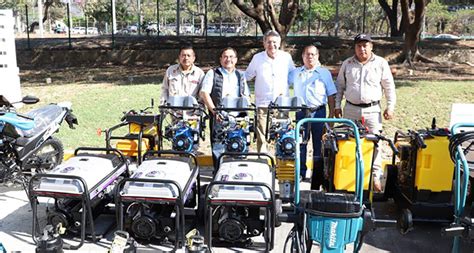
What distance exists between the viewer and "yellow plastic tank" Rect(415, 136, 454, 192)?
4.32 m

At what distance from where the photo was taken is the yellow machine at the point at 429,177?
4.34 meters

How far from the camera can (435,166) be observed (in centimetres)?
436

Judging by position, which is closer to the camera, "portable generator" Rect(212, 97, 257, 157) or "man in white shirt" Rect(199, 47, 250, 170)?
"portable generator" Rect(212, 97, 257, 157)

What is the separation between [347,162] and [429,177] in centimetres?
73

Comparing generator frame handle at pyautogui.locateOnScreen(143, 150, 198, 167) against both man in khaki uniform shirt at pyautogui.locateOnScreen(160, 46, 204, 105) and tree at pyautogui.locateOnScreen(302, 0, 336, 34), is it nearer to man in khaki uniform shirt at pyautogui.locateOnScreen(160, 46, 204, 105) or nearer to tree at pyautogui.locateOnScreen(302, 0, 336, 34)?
man in khaki uniform shirt at pyautogui.locateOnScreen(160, 46, 204, 105)

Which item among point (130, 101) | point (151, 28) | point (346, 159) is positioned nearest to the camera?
point (346, 159)

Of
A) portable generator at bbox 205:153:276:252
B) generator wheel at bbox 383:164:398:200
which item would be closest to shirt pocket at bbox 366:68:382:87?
generator wheel at bbox 383:164:398:200

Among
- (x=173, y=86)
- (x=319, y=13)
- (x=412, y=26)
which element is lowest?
(x=173, y=86)

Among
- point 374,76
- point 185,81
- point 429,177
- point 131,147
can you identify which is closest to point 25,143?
point 131,147

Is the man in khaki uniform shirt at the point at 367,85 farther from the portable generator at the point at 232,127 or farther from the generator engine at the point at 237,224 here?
the generator engine at the point at 237,224

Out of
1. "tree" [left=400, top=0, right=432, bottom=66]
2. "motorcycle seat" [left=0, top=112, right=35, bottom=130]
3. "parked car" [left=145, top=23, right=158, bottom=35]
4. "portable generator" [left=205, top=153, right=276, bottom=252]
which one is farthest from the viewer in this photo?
"parked car" [left=145, top=23, right=158, bottom=35]

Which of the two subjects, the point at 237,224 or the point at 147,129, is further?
the point at 147,129

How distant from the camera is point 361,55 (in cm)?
523

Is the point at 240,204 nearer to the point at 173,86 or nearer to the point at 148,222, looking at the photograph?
the point at 148,222
